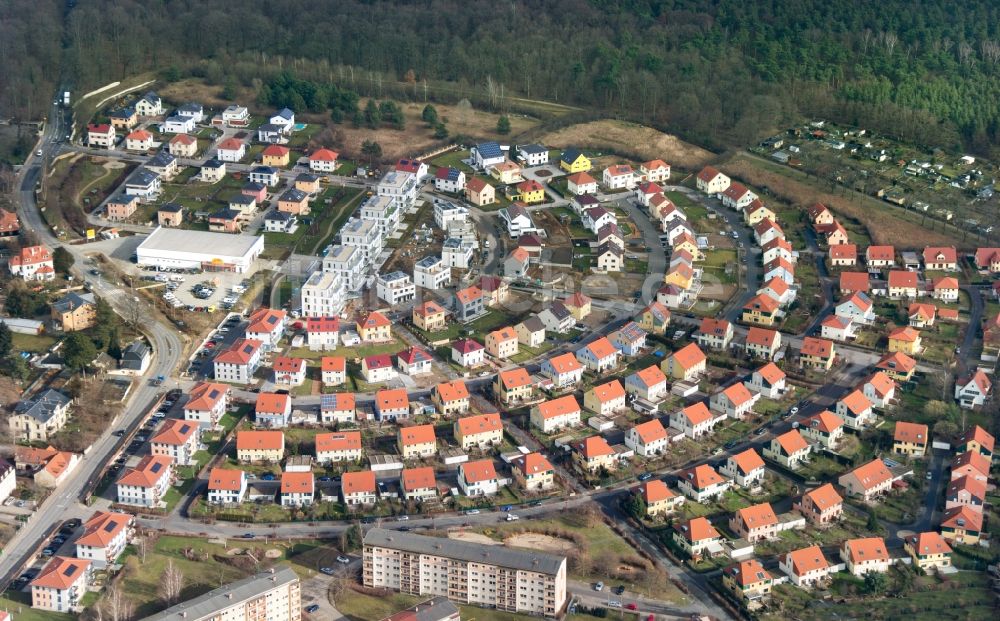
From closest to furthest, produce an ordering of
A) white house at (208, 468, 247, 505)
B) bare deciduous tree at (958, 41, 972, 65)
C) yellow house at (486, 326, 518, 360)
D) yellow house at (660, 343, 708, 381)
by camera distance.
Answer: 1. white house at (208, 468, 247, 505)
2. yellow house at (660, 343, 708, 381)
3. yellow house at (486, 326, 518, 360)
4. bare deciduous tree at (958, 41, 972, 65)

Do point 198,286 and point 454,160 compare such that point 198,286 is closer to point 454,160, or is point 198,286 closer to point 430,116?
point 454,160

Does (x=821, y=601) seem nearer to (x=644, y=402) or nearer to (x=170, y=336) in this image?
(x=644, y=402)

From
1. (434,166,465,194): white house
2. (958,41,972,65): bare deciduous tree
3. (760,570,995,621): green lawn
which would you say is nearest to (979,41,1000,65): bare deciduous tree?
(958,41,972,65): bare deciduous tree

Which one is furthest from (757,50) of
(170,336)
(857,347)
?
(170,336)

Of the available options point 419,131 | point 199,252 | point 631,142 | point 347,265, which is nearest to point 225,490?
point 347,265

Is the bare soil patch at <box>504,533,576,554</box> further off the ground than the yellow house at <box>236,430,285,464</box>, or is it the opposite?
the yellow house at <box>236,430,285,464</box>

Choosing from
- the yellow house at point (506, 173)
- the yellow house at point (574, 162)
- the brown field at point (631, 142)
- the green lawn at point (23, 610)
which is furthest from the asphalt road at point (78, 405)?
the brown field at point (631, 142)

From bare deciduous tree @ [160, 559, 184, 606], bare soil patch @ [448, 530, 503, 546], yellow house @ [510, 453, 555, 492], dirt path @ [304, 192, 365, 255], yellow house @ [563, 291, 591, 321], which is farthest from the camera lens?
dirt path @ [304, 192, 365, 255]

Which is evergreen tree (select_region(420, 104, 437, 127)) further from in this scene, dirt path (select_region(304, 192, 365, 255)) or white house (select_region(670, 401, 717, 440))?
white house (select_region(670, 401, 717, 440))
